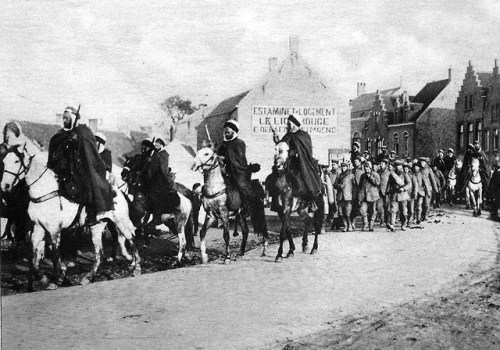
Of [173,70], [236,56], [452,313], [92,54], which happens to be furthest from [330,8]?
[452,313]

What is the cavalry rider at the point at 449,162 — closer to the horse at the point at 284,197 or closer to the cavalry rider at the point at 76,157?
the horse at the point at 284,197

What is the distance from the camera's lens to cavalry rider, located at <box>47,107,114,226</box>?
6195mm

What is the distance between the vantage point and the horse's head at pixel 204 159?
7.41 m

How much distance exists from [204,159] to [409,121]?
30398mm

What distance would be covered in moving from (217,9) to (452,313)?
4.77m

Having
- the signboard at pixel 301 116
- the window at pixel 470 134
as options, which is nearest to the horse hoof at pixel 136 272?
the signboard at pixel 301 116

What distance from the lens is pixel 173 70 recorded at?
7.31 metres

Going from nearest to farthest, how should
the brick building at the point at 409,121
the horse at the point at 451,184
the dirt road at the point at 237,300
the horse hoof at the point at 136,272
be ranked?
the dirt road at the point at 237,300, the horse hoof at the point at 136,272, the horse at the point at 451,184, the brick building at the point at 409,121

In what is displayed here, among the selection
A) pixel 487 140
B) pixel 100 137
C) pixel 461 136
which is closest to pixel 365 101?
pixel 461 136

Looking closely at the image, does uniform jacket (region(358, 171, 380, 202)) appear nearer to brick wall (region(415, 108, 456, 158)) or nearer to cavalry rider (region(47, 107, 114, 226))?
cavalry rider (region(47, 107, 114, 226))

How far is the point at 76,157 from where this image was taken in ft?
20.4

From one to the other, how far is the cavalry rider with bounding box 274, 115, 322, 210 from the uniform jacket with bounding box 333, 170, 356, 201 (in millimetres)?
3521

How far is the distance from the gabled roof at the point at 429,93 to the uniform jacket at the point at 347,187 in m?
24.0

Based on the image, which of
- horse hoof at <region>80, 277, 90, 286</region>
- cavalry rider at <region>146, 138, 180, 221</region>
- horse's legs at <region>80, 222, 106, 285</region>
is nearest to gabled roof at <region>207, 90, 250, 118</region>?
cavalry rider at <region>146, 138, 180, 221</region>
